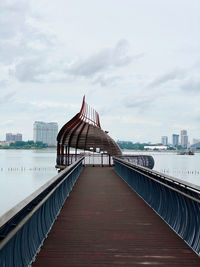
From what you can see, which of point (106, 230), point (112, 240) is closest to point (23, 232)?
point (112, 240)

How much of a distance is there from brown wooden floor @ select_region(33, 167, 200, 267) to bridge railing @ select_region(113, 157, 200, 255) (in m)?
0.15

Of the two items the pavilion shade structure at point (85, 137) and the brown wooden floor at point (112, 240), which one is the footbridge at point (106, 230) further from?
the pavilion shade structure at point (85, 137)

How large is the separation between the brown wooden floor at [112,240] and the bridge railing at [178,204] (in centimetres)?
15

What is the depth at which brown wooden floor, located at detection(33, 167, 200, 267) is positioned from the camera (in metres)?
4.54

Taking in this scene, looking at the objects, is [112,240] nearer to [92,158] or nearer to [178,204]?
[178,204]

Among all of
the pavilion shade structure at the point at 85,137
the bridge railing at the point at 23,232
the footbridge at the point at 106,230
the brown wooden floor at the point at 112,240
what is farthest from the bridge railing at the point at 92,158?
the bridge railing at the point at 23,232

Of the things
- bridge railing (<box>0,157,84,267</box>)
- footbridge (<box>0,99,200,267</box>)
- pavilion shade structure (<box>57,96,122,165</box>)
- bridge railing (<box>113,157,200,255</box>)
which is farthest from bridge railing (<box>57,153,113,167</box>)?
bridge railing (<box>0,157,84,267</box>)

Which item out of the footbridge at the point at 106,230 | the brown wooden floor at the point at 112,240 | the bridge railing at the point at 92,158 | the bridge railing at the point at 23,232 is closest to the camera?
the bridge railing at the point at 23,232

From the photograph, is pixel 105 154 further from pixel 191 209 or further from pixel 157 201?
pixel 191 209

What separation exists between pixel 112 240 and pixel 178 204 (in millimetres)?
1511

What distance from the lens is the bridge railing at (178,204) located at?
16.5 feet

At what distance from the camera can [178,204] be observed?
19.7 ft

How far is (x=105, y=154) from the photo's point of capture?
30.5 m

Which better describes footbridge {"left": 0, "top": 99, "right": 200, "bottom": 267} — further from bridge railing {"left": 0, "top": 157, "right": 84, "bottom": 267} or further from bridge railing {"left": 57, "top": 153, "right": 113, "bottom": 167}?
bridge railing {"left": 57, "top": 153, "right": 113, "bottom": 167}
